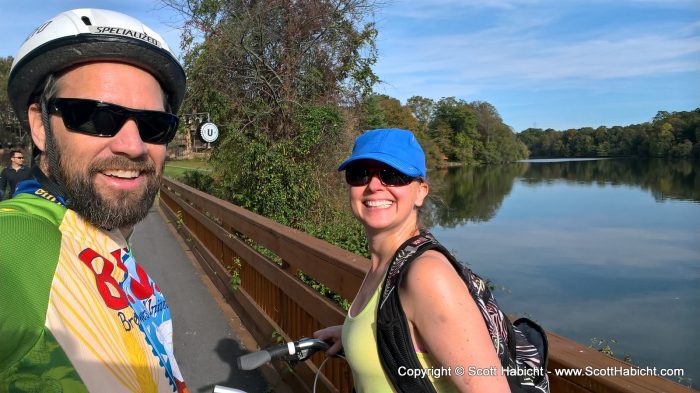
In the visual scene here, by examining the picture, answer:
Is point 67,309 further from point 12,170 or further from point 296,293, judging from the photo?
point 12,170

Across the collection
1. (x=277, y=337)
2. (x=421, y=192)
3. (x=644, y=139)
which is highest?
(x=644, y=139)

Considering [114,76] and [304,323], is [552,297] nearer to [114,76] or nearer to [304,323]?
[304,323]

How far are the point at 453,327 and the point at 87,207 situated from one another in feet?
3.73

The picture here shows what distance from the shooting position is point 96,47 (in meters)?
1.49

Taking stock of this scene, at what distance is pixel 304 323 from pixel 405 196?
1.79m

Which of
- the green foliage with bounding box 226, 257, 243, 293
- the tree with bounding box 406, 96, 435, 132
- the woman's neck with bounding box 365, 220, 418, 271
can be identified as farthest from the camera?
the tree with bounding box 406, 96, 435, 132

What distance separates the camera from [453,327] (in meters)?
1.47

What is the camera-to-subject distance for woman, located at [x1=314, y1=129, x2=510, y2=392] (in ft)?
4.82

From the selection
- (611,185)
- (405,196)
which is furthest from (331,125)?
(611,185)

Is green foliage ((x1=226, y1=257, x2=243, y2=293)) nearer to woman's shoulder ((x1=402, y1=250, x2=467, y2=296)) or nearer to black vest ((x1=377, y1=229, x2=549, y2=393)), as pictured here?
black vest ((x1=377, y1=229, x2=549, y2=393))

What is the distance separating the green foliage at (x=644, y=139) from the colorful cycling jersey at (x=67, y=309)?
3600 cm

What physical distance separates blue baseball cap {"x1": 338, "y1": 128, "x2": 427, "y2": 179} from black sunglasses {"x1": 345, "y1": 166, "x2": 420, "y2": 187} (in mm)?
79

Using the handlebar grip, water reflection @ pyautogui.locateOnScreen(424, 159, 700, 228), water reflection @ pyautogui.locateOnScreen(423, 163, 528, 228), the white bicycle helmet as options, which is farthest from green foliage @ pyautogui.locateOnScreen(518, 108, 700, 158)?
the white bicycle helmet

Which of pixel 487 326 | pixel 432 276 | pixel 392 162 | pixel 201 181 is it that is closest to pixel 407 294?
pixel 432 276
